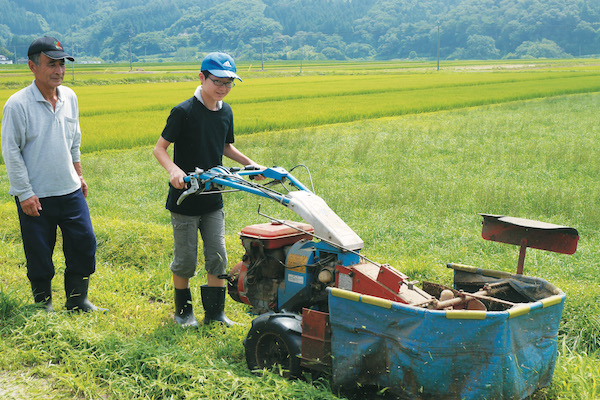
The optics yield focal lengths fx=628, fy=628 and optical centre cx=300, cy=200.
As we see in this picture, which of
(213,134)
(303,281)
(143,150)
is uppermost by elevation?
(213,134)

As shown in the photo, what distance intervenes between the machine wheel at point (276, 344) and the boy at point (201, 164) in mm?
831

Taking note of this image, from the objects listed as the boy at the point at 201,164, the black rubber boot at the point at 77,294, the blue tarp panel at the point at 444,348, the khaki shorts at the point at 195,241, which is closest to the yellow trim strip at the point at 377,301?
the blue tarp panel at the point at 444,348

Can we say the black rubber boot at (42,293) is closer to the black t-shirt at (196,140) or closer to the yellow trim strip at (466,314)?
the black t-shirt at (196,140)

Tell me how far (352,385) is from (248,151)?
36.1ft

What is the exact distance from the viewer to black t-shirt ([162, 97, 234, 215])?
14.2 ft

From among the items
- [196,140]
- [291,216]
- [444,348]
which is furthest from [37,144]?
[291,216]

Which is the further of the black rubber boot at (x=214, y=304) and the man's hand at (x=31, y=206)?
the black rubber boot at (x=214, y=304)

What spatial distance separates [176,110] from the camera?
14.0 feet

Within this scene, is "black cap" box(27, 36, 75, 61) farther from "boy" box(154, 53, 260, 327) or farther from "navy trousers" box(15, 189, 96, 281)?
"navy trousers" box(15, 189, 96, 281)

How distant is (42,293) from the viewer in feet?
15.9

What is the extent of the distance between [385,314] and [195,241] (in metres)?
1.82

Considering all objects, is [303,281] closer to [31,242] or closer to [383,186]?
[31,242]

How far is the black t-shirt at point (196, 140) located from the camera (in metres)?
4.32

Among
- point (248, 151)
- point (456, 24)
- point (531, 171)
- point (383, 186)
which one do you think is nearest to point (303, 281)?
point (383, 186)
